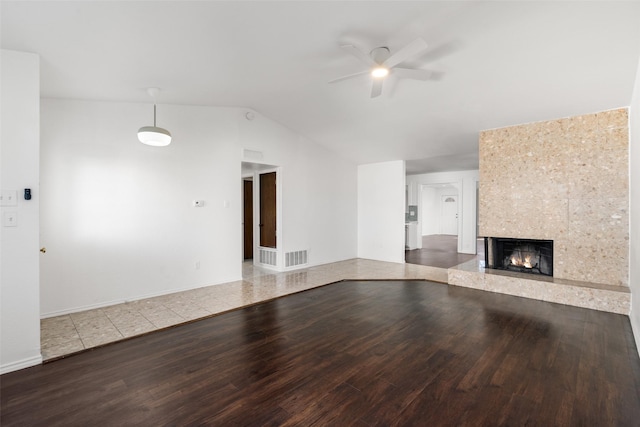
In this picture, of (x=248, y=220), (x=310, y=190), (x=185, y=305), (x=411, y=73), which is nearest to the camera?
(x=411, y=73)

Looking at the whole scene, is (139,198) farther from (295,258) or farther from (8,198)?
(295,258)

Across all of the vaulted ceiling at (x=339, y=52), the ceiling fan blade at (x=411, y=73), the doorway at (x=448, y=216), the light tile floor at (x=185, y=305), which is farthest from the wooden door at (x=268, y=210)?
the doorway at (x=448, y=216)

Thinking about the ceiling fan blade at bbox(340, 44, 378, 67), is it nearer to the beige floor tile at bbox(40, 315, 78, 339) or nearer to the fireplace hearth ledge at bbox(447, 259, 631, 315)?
the fireplace hearth ledge at bbox(447, 259, 631, 315)

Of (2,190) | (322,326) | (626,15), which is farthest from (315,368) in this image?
(626,15)

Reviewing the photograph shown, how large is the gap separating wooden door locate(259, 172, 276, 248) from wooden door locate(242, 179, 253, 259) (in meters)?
1.03

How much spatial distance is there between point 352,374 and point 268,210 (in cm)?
459

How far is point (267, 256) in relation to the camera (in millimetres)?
6520

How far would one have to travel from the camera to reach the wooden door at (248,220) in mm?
7586

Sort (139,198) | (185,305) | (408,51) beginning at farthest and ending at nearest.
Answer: (139,198) → (185,305) → (408,51)

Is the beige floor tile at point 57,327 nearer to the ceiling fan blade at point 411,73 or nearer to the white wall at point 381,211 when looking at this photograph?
the ceiling fan blade at point 411,73

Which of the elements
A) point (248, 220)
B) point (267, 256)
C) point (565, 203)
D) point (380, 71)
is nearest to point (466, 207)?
point (565, 203)

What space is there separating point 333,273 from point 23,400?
4.61m

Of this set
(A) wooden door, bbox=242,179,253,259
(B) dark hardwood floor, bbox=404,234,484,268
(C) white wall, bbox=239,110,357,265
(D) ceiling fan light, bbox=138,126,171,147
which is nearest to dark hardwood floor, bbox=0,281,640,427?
(D) ceiling fan light, bbox=138,126,171,147

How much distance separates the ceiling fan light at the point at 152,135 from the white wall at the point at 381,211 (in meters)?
5.11
